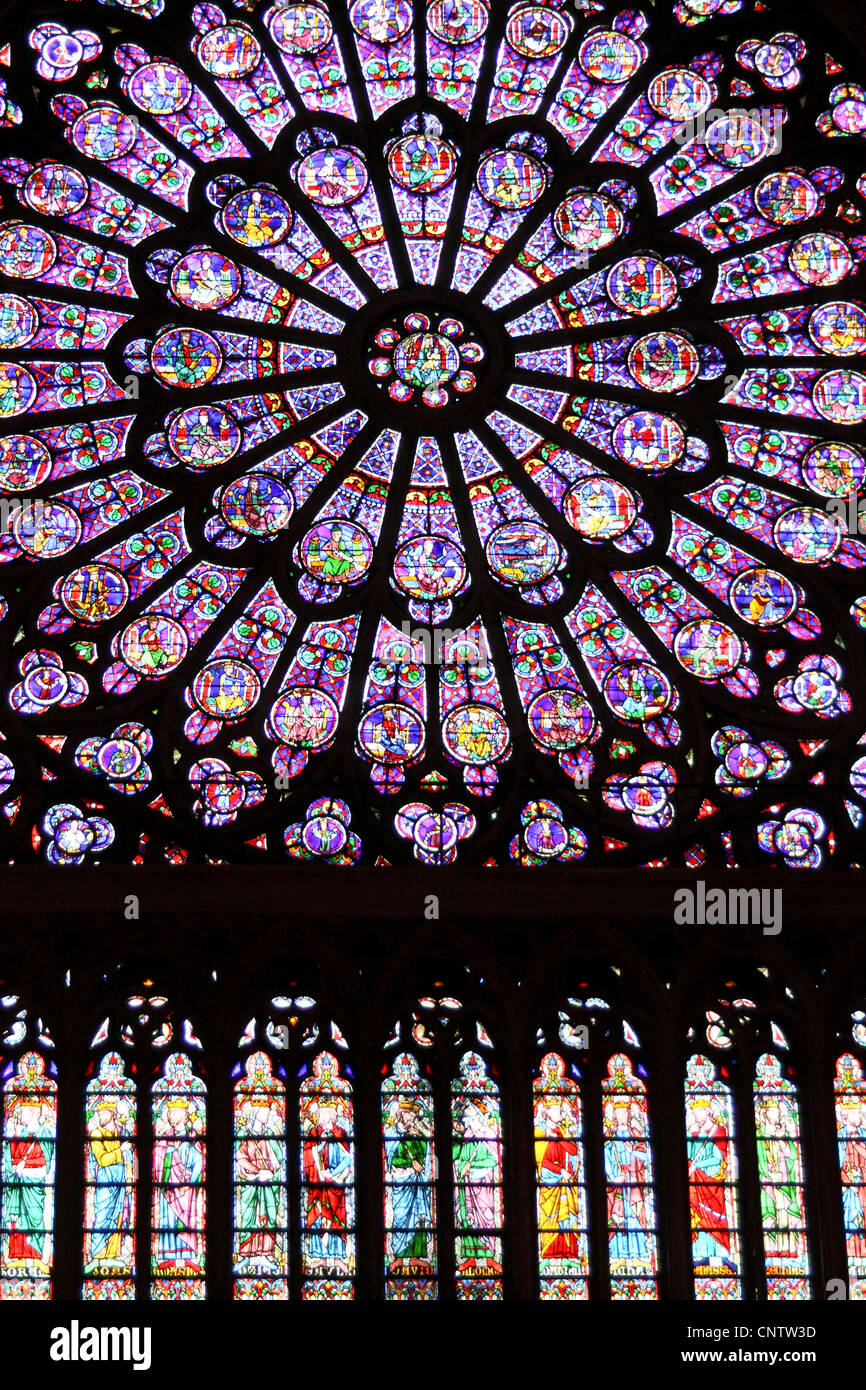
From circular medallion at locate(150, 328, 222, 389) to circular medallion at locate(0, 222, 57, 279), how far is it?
1040mm

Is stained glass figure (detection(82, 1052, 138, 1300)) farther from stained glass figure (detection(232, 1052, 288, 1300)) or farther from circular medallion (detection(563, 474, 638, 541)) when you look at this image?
circular medallion (detection(563, 474, 638, 541))

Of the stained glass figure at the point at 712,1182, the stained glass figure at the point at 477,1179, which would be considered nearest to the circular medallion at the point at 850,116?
the stained glass figure at the point at 712,1182

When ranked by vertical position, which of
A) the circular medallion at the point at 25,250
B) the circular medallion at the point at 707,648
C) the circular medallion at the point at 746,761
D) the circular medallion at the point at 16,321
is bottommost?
the circular medallion at the point at 746,761

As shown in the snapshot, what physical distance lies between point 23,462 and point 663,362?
4591 millimetres

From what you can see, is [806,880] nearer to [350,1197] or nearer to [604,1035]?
[604,1035]

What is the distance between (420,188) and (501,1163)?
7150mm

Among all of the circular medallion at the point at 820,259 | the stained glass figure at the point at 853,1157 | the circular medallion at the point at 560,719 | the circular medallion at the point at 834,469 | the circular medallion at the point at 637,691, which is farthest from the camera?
the circular medallion at the point at 820,259

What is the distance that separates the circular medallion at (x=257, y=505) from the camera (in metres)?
17.4

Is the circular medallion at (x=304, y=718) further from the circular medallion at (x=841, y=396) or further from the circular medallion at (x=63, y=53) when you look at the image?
the circular medallion at (x=63, y=53)

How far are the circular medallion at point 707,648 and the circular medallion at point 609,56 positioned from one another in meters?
4.39

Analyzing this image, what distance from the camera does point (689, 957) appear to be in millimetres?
15992

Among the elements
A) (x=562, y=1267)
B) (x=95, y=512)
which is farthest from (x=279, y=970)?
(x=95, y=512)
